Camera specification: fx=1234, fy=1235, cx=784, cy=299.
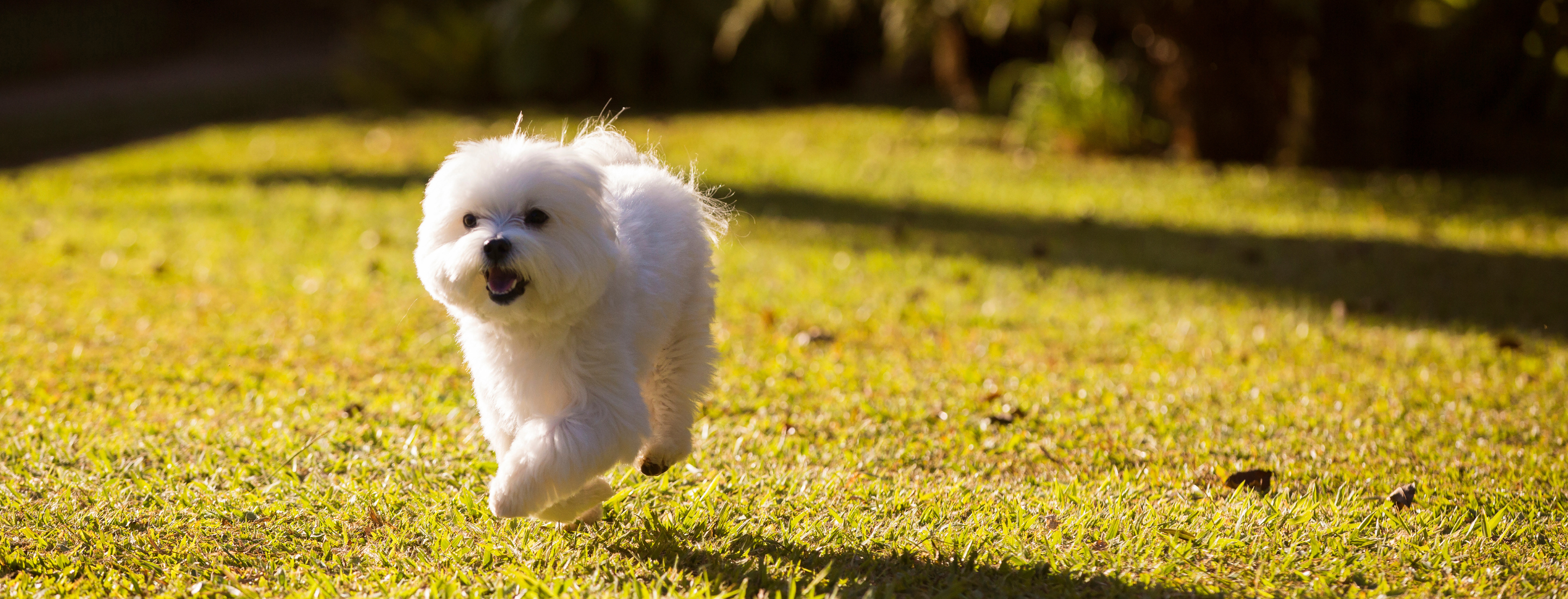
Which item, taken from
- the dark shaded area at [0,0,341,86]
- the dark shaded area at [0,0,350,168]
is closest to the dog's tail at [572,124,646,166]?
the dark shaded area at [0,0,350,168]

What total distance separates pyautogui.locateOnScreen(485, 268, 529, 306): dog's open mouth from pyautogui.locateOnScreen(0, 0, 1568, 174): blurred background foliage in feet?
23.9

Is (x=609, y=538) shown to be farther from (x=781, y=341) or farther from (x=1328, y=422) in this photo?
(x=1328, y=422)

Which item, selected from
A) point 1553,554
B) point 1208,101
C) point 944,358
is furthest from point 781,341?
point 1208,101

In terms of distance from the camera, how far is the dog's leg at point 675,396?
3.86 metres

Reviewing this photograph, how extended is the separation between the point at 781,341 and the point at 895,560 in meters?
2.65

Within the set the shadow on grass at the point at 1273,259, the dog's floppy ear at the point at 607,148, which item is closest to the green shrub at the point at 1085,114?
the shadow on grass at the point at 1273,259

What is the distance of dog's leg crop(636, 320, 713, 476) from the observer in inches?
152

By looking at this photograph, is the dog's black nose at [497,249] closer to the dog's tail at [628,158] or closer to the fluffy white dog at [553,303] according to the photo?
the fluffy white dog at [553,303]

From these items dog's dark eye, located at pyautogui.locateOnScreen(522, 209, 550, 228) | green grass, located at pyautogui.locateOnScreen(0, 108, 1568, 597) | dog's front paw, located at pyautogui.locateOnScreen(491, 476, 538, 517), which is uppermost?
dog's dark eye, located at pyautogui.locateOnScreen(522, 209, 550, 228)

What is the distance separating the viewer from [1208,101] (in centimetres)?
1105

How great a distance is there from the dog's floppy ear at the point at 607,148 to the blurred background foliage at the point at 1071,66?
21.3ft

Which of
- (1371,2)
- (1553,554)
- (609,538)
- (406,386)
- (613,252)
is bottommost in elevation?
(406,386)

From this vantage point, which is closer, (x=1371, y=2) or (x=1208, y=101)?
(x=1371, y=2)

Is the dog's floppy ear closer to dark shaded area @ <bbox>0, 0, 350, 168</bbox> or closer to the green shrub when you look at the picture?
the green shrub
